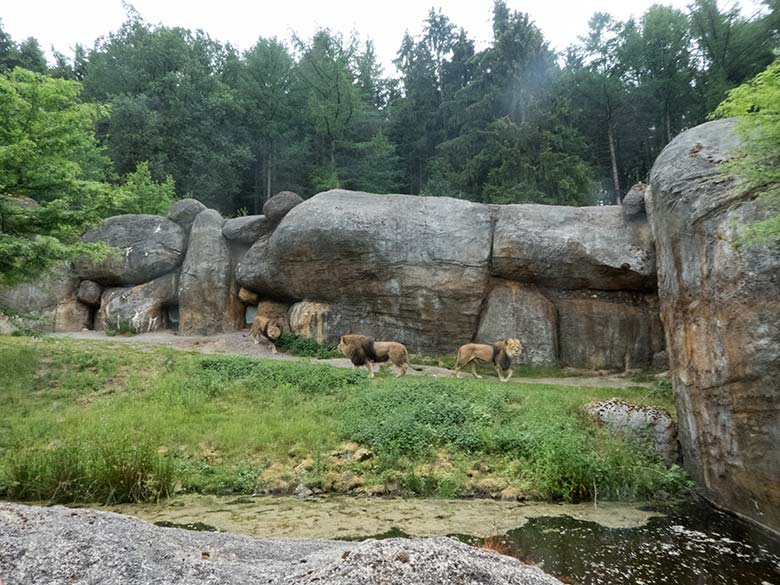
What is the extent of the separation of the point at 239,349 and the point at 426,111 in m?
26.5

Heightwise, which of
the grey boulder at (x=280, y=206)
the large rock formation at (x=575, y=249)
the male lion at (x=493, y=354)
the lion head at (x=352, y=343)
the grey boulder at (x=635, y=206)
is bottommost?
the male lion at (x=493, y=354)

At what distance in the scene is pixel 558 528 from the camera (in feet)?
23.0

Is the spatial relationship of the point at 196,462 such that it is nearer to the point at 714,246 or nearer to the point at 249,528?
the point at 249,528

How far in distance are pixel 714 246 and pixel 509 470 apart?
507 centimetres

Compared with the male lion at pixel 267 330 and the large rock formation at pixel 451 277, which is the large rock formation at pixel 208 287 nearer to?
the large rock formation at pixel 451 277

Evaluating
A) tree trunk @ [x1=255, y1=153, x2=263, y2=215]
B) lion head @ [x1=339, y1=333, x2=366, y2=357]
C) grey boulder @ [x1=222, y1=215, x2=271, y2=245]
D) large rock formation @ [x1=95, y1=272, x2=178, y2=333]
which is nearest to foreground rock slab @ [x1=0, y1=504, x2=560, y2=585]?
lion head @ [x1=339, y1=333, x2=366, y2=357]

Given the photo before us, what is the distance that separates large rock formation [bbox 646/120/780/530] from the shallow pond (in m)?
0.80

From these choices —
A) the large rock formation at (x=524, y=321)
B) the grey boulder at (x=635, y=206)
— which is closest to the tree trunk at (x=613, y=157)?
the grey boulder at (x=635, y=206)

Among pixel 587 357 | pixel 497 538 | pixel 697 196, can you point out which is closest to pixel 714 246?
pixel 697 196

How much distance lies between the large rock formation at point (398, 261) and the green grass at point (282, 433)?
4745 mm

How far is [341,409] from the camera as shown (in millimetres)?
11875

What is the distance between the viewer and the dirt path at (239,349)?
607 inches

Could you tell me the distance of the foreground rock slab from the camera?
135 inches

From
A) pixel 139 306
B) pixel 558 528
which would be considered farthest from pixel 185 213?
pixel 558 528
